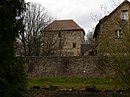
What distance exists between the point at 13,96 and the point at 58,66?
26042mm

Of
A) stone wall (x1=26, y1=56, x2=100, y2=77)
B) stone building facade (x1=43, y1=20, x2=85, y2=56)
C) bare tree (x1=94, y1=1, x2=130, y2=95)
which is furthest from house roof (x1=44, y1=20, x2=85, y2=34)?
bare tree (x1=94, y1=1, x2=130, y2=95)

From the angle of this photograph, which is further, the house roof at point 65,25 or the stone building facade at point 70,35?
the house roof at point 65,25

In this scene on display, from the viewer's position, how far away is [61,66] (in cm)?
3666

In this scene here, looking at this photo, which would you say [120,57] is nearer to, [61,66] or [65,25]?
[61,66]

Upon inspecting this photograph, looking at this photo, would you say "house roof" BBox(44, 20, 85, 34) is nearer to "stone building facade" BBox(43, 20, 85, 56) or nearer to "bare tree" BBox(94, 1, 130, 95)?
"stone building facade" BBox(43, 20, 85, 56)

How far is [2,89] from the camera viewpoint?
34.3 feet

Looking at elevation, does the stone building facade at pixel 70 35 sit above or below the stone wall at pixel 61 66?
above

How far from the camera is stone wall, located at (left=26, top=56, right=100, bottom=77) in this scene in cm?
3600

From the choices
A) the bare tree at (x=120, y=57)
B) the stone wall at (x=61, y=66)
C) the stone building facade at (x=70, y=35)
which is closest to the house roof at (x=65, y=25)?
the stone building facade at (x=70, y=35)

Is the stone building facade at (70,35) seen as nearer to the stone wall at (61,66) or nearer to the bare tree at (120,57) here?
the stone wall at (61,66)

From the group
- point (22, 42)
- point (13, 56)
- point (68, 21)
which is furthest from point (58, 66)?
point (68, 21)

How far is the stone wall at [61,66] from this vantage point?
118 feet

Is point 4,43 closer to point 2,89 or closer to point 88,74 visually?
point 2,89

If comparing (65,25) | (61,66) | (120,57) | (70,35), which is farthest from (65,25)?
(120,57)
